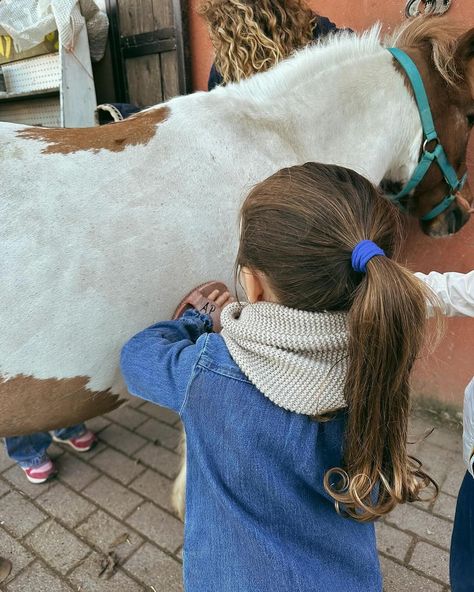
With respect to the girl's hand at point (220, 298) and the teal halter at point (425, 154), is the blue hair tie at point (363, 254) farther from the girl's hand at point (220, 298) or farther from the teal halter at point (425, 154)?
the teal halter at point (425, 154)

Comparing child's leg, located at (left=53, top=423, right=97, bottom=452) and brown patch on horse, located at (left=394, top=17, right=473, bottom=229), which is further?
child's leg, located at (left=53, top=423, right=97, bottom=452)

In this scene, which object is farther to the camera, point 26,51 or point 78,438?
point 26,51

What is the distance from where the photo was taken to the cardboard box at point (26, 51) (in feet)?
10.1

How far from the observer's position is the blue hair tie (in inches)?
28.7

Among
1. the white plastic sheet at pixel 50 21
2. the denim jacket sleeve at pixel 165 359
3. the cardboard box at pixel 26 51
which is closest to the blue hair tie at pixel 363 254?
the denim jacket sleeve at pixel 165 359

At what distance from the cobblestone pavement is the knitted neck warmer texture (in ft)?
2.98

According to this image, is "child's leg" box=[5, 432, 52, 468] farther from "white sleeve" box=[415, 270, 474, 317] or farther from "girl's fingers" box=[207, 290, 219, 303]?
"white sleeve" box=[415, 270, 474, 317]

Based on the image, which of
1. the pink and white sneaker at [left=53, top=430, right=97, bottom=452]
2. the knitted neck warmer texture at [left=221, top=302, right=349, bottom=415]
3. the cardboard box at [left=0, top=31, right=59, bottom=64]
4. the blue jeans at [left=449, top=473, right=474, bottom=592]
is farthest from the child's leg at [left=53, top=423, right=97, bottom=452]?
the cardboard box at [left=0, top=31, right=59, bottom=64]

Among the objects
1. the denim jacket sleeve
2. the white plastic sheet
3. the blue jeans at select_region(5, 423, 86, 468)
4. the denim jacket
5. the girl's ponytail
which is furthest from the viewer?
the white plastic sheet

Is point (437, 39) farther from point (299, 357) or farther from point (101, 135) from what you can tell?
point (299, 357)

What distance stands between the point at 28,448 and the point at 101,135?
1593mm

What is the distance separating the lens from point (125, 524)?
205 centimetres

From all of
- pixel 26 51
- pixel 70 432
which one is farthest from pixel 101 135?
pixel 26 51

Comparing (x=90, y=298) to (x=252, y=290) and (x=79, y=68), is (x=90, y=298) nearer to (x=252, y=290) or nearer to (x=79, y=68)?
(x=252, y=290)
